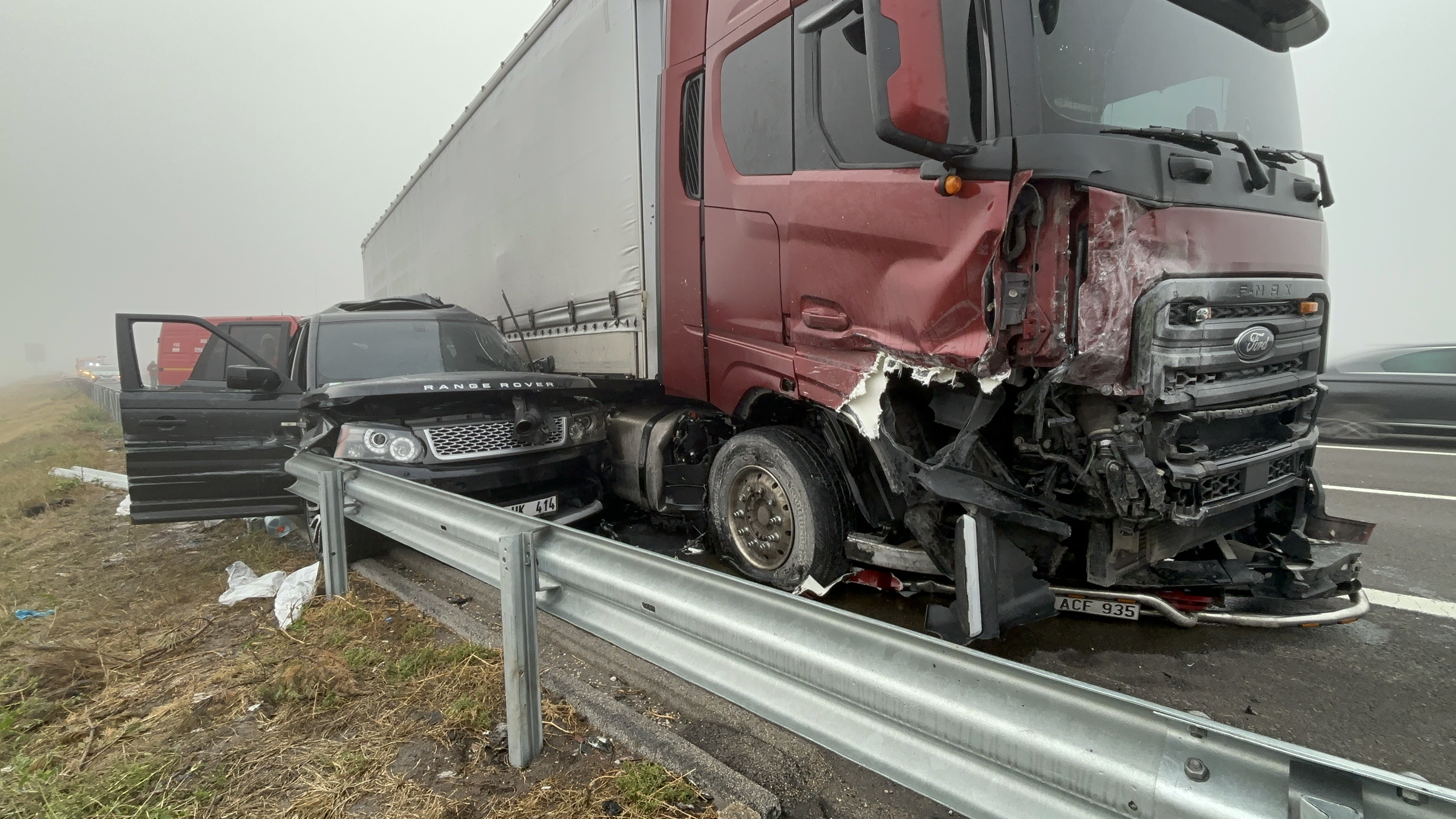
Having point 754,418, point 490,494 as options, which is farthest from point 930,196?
point 490,494

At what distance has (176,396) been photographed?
487 cm

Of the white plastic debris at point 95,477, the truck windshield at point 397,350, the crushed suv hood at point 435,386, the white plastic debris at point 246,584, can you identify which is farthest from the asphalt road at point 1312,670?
the white plastic debris at point 95,477

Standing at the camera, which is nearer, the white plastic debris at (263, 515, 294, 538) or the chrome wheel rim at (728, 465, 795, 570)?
the chrome wheel rim at (728, 465, 795, 570)

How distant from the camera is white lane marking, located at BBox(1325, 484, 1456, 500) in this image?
18.5ft

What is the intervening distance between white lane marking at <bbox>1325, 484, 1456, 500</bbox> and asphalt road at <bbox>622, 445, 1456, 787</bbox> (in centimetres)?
190

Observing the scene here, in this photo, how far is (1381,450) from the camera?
316 inches

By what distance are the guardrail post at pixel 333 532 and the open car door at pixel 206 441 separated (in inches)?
62.5

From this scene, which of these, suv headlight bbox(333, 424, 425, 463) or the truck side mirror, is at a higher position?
the truck side mirror

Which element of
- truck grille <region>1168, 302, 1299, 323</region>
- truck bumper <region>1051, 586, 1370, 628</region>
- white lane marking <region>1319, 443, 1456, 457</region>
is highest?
truck grille <region>1168, 302, 1299, 323</region>

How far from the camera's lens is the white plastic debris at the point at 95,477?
746 centimetres

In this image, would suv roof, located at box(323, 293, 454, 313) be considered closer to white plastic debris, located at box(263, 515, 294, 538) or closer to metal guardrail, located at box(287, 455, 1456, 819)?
white plastic debris, located at box(263, 515, 294, 538)

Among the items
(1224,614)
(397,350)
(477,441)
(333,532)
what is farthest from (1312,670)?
(397,350)

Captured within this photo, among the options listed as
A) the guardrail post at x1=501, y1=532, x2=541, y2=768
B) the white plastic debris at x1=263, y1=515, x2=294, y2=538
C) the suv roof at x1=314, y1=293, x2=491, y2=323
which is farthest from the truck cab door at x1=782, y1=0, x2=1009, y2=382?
the white plastic debris at x1=263, y1=515, x2=294, y2=538

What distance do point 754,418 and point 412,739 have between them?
7.72 ft
